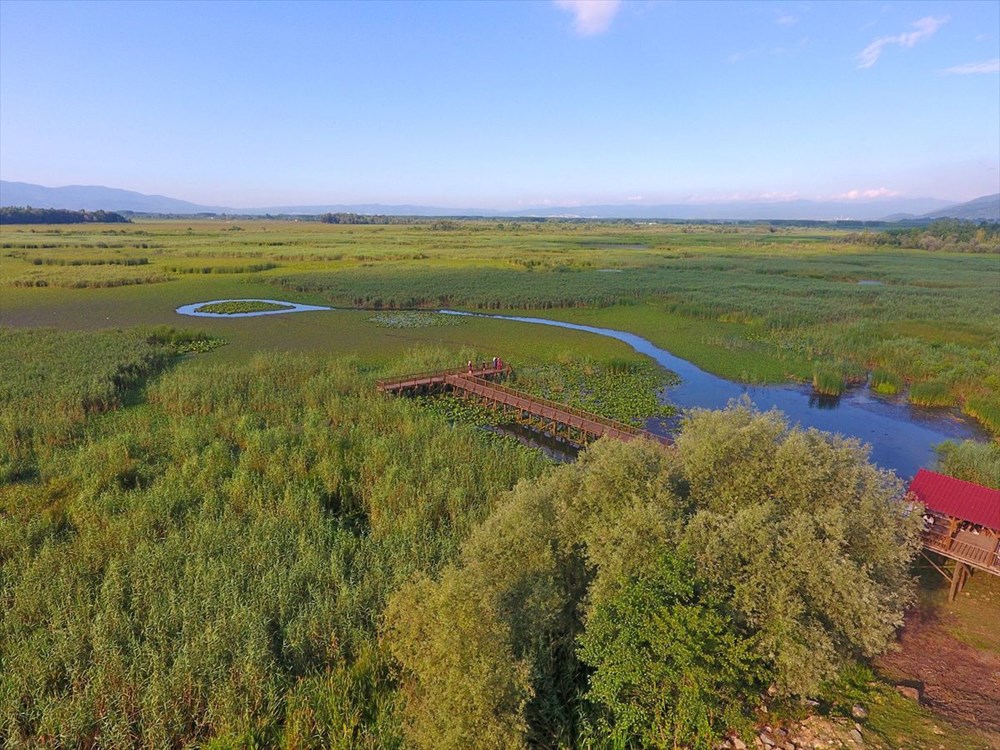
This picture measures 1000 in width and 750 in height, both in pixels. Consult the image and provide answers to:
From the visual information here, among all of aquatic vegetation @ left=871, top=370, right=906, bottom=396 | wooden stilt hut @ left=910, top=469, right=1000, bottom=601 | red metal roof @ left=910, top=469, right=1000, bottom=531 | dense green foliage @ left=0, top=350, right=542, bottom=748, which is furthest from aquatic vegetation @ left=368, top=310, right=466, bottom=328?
wooden stilt hut @ left=910, top=469, right=1000, bottom=601

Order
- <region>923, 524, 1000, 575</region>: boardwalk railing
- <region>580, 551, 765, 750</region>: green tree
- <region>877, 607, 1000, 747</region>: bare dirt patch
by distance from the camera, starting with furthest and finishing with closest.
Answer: <region>923, 524, 1000, 575</region>: boardwalk railing, <region>877, 607, 1000, 747</region>: bare dirt patch, <region>580, 551, 765, 750</region>: green tree

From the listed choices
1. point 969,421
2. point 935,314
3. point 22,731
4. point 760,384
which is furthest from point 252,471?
point 935,314

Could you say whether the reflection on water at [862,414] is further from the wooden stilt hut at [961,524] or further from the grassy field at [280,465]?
the wooden stilt hut at [961,524]

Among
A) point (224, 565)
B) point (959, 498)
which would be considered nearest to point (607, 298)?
point (959, 498)

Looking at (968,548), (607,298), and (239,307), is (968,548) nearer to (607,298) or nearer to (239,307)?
(607,298)

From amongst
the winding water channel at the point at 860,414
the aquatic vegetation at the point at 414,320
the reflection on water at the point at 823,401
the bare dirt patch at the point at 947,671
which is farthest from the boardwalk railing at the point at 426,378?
the bare dirt patch at the point at 947,671

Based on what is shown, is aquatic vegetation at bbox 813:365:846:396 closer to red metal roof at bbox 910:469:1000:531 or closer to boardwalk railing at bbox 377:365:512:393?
boardwalk railing at bbox 377:365:512:393
